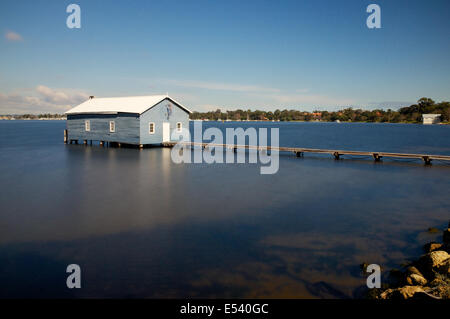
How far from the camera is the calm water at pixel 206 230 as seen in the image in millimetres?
7969

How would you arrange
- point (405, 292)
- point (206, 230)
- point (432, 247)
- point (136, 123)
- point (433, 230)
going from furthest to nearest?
point (136, 123), point (433, 230), point (206, 230), point (432, 247), point (405, 292)

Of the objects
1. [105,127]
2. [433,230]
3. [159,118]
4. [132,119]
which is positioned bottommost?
[433,230]

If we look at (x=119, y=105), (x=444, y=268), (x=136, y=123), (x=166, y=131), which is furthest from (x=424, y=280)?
(x=119, y=105)

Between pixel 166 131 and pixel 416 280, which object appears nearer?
pixel 416 280

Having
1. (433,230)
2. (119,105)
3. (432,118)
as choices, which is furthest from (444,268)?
(432,118)

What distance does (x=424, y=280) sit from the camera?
7.49 metres

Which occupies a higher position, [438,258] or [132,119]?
[132,119]

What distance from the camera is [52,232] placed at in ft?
36.5

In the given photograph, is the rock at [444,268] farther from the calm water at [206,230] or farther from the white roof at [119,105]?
the white roof at [119,105]

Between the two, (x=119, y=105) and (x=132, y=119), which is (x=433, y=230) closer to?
(x=132, y=119)

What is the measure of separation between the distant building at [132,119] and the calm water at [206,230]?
13540 mm

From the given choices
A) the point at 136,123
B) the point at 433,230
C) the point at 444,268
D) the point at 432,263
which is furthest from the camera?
the point at 136,123

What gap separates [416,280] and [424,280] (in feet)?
0.53
